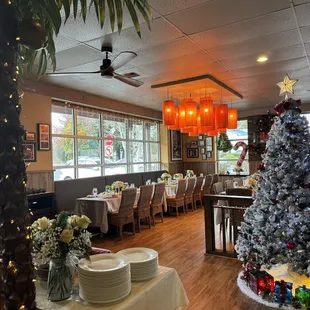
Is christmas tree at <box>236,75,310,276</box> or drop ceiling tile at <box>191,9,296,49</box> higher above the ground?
drop ceiling tile at <box>191,9,296,49</box>

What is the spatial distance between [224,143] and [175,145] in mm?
1830

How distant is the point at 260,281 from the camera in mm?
3102

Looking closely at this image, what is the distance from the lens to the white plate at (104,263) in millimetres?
1377

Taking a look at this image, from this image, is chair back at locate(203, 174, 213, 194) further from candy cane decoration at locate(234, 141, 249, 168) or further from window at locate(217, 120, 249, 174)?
window at locate(217, 120, 249, 174)

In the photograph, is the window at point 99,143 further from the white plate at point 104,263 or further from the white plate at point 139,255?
the white plate at point 104,263

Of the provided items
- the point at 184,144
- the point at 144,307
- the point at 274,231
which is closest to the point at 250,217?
the point at 274,231

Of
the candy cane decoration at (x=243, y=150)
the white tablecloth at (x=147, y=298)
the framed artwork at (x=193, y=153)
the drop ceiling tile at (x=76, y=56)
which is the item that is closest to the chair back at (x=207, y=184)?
the candy cane decoration at (x=243, y=150)

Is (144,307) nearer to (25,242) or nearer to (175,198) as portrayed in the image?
(25,242)

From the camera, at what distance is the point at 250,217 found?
3438 mm

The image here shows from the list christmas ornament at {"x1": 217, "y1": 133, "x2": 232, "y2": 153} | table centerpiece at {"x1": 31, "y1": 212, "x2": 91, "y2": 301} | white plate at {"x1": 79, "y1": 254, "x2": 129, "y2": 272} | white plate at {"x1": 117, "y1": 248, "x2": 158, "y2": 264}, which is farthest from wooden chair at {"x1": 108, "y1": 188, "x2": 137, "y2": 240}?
christmas ornament at {"x1": 217, "y1": 133, "x2": 232, "y2": 153}

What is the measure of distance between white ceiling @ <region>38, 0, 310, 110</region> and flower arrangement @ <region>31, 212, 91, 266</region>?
8.11 feet

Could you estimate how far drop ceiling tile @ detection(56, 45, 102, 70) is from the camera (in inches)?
164

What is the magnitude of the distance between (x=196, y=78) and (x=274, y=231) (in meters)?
3.42

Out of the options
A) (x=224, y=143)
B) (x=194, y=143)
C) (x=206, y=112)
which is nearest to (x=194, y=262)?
(x=206, y=112)
